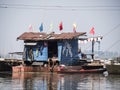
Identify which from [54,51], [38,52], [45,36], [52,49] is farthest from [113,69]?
[38,52]

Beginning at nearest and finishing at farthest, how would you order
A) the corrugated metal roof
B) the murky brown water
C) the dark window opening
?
the murky brown water → the corrugated metal roof → the dark window opening

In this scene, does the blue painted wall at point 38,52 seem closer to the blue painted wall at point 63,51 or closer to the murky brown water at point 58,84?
the blue painted wall at point 63,51

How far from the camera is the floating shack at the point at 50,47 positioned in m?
62.5

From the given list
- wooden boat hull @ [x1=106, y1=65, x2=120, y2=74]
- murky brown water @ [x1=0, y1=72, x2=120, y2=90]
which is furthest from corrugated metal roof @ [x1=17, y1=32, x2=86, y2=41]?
murky brown water @ [x1=0, y1=72, x2=120, y2=90]

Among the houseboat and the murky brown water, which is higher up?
the houseboat

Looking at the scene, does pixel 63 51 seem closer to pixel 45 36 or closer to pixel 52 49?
pixel 52 49

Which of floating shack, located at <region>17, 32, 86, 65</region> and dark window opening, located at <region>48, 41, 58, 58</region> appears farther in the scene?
dark window opening, located at <region>48, 41, 58, 58</region>

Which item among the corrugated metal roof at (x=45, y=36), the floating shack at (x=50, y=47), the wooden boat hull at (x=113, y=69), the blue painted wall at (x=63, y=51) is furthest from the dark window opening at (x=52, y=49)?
the wooden boat hull at (x=113, y=69)

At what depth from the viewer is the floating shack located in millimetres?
62469

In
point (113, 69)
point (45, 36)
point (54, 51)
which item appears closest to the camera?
point (113, 69)

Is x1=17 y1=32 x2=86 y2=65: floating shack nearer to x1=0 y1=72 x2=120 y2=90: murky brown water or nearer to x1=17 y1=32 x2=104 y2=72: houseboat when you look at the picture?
x1=17 y1=32 x2=104 y2=72: houseboat

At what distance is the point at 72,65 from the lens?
62031 millimetres

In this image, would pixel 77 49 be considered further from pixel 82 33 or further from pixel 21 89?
pixel 21 89

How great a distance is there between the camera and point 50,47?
215ft
